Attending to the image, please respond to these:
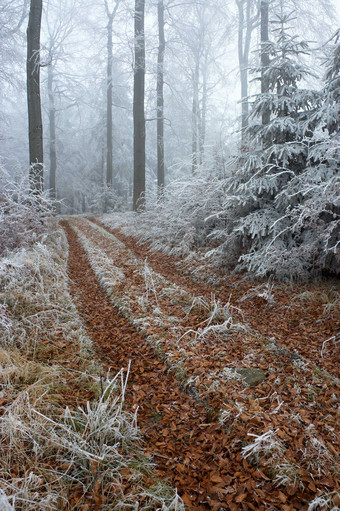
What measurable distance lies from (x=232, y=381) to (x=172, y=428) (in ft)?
2.14

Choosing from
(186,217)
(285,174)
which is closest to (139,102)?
(186,217)

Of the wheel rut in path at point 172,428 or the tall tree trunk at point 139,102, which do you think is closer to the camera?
the wheel rut in path at point 172,428

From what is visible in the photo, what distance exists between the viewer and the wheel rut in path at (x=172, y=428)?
1590mm

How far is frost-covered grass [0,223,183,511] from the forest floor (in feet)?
0.58

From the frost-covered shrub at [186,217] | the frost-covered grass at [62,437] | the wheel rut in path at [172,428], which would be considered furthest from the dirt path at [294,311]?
the frost-covered grass at [62,437]

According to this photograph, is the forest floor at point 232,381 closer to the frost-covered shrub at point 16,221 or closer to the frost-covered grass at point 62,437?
the frost-covered grass at point 62,437

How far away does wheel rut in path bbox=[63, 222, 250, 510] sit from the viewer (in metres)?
1.59

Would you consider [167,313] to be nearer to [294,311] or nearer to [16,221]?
[294,311]

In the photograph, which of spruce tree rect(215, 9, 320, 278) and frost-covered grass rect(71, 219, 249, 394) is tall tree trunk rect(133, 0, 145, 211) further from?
spruce tree rect(215, 9, 320, 278)

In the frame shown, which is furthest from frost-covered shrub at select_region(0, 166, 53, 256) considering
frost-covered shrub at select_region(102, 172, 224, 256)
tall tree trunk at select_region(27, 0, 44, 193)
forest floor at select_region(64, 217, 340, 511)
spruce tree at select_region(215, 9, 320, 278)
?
spruce tree at select_region(215, 9, 320, 278)

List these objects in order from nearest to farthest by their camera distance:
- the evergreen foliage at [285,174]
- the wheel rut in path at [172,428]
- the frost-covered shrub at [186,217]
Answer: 1. the wheel rut in path at [172,428]
2. the evergreen foliage at [285,174]
3. the frost-covered shrub at [186,217]

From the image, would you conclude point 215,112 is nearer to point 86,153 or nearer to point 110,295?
point 86,153

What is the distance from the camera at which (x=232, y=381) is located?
240 centimetres

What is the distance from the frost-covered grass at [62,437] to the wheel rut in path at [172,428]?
117mm
